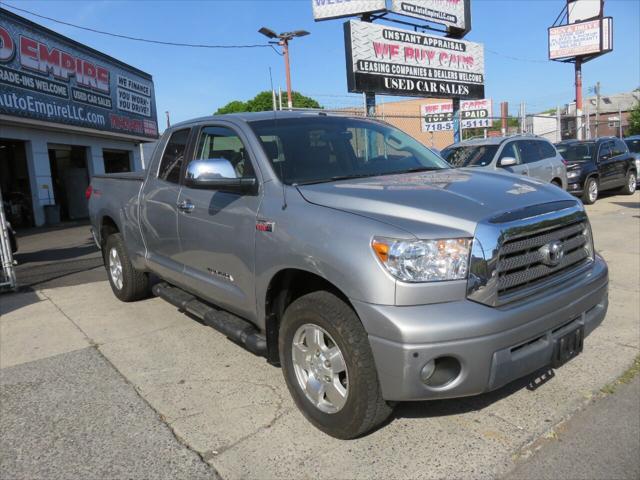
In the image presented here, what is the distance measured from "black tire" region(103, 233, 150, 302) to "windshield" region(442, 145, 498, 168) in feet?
23.4

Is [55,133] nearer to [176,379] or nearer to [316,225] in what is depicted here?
[176,379]

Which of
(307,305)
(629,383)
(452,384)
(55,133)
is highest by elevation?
(55,133)

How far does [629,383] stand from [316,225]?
8.14ft

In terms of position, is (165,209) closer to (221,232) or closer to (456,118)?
(221,232)

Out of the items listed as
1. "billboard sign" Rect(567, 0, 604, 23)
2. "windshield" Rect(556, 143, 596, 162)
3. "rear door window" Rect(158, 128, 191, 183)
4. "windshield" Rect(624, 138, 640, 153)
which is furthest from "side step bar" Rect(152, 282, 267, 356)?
"billboard sign" Rect(567, 0, 604, 23)

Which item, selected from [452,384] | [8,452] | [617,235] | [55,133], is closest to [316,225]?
[452,384]

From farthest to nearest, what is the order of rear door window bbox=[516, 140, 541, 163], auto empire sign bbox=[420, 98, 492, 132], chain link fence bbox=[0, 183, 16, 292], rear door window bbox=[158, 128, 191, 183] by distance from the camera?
1. auto empire sign bbox=[420, 98, 492, 132]
2. rear door window bbox=[516, 140, 541, 163]
3. chain link fence bbox=[0, 183, 16, 292]
4. rear door window bbox=[158, 128, 191, 183]

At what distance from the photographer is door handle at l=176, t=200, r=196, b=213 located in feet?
13.3

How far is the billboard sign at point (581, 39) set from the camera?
27078mm

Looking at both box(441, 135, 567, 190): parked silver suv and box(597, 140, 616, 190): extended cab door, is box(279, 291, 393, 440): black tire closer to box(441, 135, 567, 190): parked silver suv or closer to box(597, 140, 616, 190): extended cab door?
box(441, 135, 567, 190): parked silver suv

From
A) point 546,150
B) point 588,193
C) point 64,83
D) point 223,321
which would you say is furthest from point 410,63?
point 223,321

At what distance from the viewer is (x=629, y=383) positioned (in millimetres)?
3523

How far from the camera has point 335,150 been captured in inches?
150

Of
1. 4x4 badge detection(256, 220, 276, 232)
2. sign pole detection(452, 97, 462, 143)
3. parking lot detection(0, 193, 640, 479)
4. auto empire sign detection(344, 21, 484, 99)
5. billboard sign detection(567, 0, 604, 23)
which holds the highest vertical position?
billboard sign detection(567, 0, 604, 23)
